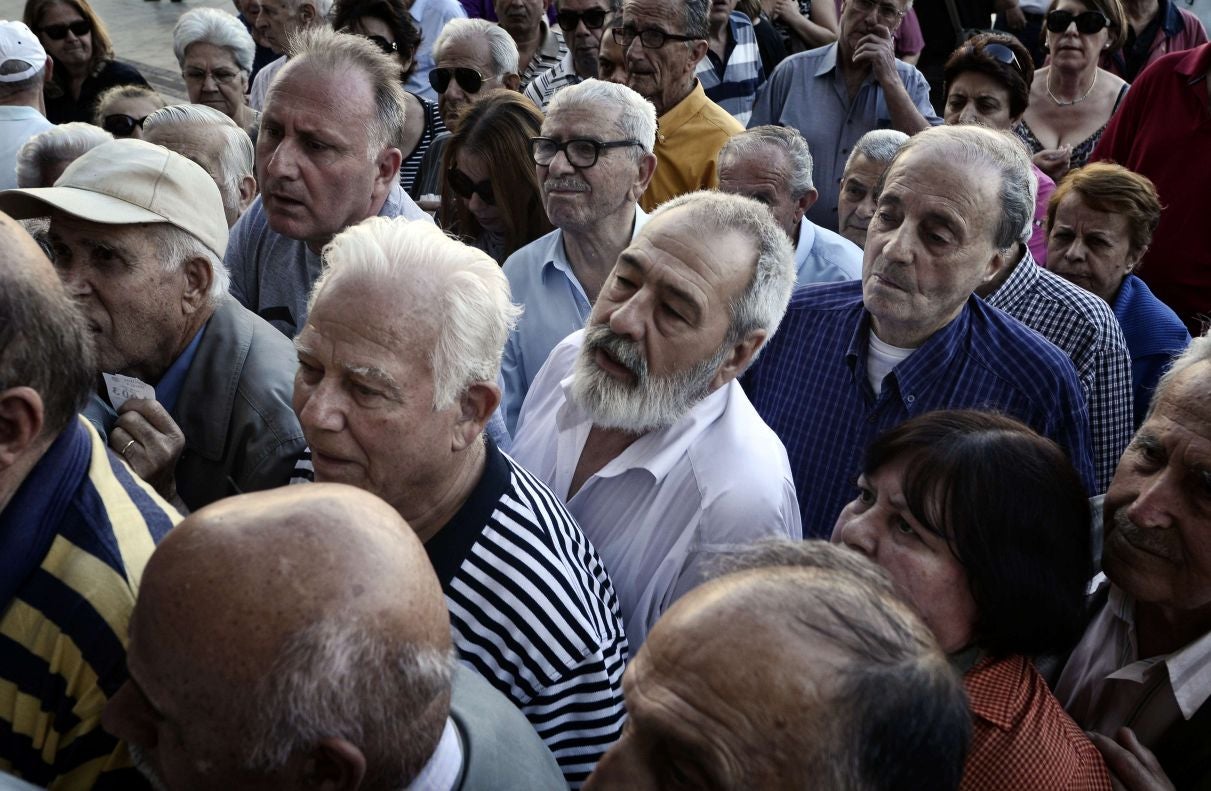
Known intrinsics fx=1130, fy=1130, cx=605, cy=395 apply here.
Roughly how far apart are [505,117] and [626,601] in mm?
2539

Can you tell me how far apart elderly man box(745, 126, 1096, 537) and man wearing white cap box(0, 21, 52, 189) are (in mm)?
3933

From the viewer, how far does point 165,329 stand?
2783 millimetres

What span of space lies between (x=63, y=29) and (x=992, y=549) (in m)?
6.57

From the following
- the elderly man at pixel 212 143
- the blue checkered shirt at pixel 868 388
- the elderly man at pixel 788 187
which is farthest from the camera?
the elderly man at pixel 788 187

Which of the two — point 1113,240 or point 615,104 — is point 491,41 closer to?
point 615,104

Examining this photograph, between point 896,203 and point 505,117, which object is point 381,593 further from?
point 505,117

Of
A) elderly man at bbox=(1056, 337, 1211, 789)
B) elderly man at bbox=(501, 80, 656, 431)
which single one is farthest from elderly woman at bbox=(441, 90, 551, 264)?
elderly man at bbox=(1056, 337, 1211, 789)

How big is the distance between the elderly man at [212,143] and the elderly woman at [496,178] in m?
0.82

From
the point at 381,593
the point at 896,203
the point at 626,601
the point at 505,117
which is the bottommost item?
the point at 626,601

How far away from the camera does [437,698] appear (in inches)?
57.7

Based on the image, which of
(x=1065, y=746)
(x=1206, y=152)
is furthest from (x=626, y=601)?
(x=1206, y=152)

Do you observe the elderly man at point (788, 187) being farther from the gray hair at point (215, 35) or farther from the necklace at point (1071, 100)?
Answer: the gray hair at point (215, 35)

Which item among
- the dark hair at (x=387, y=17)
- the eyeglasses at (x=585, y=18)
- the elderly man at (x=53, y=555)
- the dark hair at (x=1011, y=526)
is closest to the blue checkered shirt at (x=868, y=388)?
the dark hair at (x=1011, y=526)

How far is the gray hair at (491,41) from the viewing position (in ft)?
19.6
